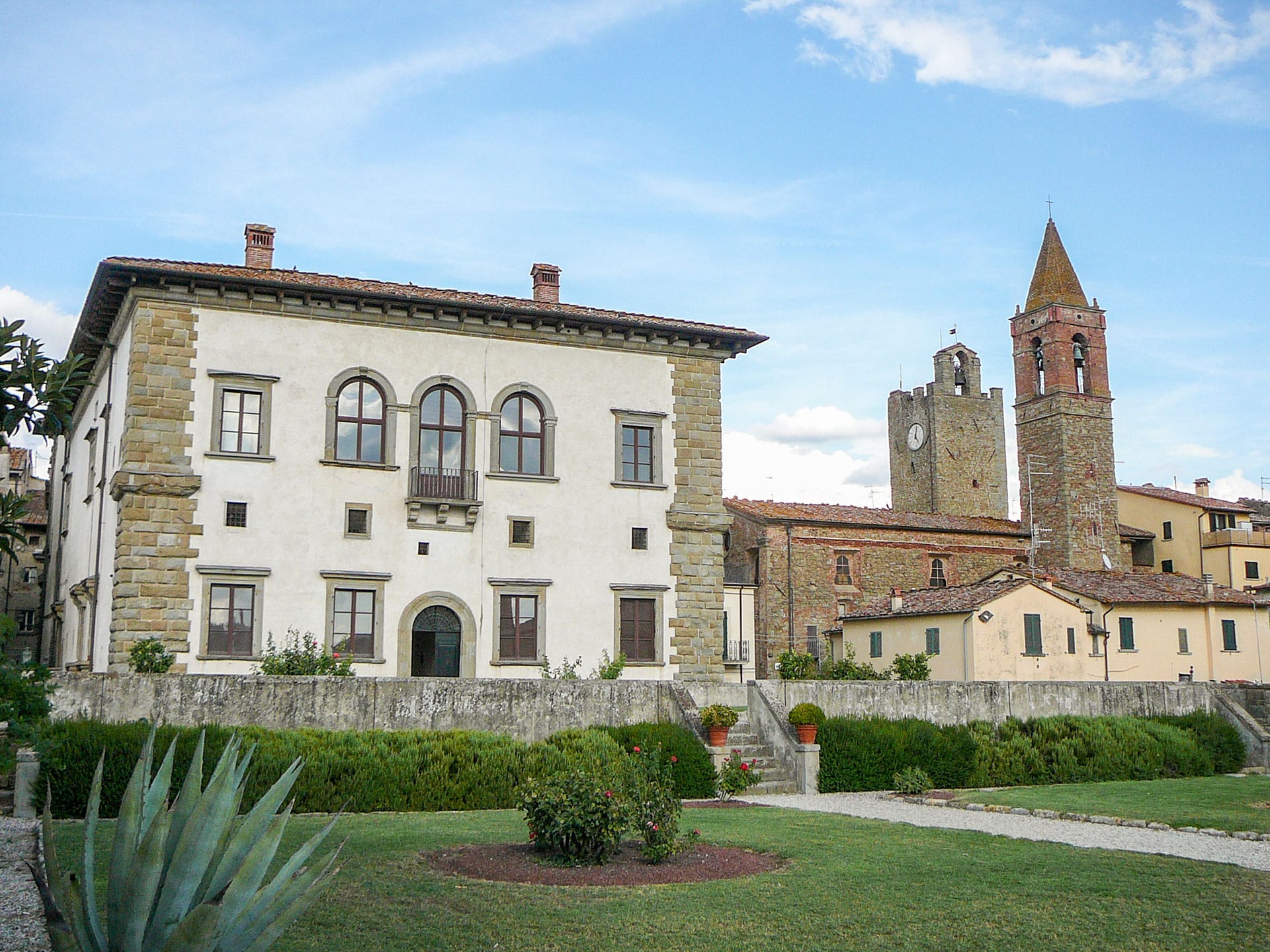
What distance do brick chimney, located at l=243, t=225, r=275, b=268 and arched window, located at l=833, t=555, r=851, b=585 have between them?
26.4 m

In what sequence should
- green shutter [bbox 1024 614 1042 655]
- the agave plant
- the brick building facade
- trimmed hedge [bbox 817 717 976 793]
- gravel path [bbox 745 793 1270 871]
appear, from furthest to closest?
1. the brick building facade
2. green shutter [bbox 1024 614 1042 655]
3. trimmed hedge [bbox 817 717 976 793]
4. gravel path [bbox 745 793 1270 871]
5. the agave plant

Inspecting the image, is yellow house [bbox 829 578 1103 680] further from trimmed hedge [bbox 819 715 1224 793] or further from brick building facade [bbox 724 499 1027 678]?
trimmed hedge [bbox 819 715 1224 793]

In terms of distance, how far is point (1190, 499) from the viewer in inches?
2274

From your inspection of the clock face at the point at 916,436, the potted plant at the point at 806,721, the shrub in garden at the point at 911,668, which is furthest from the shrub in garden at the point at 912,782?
the clock face at the point at 916,436

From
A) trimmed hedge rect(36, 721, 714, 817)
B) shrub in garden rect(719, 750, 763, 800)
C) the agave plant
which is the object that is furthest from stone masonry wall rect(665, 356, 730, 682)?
the agave plant

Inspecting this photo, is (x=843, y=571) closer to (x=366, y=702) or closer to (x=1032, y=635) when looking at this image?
(x=1032, y=635)

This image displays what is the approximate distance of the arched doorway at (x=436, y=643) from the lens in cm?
2550

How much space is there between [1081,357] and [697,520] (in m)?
37.4

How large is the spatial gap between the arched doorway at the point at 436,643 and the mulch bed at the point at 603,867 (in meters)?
13.4

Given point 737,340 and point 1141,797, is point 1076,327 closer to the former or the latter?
point 737,340

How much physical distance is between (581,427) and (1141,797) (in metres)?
14.3

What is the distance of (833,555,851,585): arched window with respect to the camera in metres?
46.0

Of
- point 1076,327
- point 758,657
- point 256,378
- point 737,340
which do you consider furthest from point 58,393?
point 1076,327

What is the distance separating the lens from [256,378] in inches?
973
